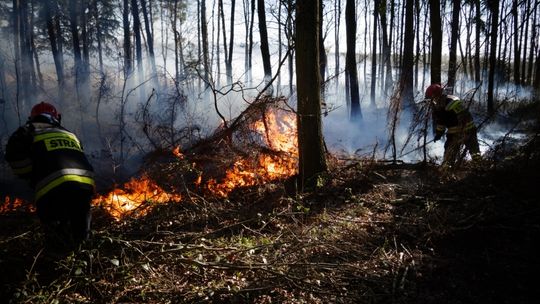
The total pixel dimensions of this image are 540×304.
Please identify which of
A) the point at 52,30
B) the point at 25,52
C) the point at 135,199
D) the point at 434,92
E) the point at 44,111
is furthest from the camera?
the point at 25,52

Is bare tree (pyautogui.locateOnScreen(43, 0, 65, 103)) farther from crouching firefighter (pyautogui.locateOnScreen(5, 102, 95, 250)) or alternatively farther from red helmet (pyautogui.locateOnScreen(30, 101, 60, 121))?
crouching firefighter (pyautogui.locateOnScreen(5, 102, 95, 250))

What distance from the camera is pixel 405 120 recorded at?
1493 centimetres

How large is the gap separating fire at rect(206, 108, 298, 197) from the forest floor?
0.94 metres

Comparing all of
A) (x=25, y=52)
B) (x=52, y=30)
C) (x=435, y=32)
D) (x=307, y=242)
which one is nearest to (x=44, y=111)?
(x=307, y=242)

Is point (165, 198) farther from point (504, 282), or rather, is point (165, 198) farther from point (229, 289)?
point (504, 282)

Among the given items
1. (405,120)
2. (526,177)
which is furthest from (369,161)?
(405,120)

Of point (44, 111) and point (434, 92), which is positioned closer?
point (44, 111)

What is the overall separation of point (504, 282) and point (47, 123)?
4902 millimetres

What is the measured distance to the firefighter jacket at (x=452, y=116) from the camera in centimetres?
664

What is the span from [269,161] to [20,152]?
4.33 metres

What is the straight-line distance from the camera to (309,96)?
5.81 meters

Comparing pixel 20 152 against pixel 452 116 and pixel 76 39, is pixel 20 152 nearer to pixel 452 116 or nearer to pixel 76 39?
pixel 452 116

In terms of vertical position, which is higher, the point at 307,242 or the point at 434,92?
the point at 434,92

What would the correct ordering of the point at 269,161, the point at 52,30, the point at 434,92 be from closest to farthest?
the point at 434,92 < the point at 269,161 < the point at 52,30
